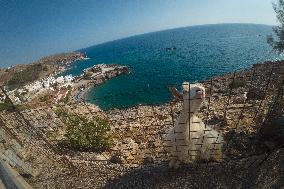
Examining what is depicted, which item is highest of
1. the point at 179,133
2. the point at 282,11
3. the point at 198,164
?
the point at 179,133

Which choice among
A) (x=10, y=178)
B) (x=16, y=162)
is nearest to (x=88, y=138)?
(x=16, y=162)

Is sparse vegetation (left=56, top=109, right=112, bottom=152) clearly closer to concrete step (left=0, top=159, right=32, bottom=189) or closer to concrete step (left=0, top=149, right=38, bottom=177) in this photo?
concrete step (left=0, top=149, right=38, bottom=177)

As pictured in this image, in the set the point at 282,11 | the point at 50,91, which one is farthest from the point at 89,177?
the point at 50,91

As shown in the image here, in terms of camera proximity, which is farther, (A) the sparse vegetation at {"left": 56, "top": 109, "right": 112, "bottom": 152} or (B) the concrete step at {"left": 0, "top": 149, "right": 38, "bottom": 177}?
(A) the sparse vegetation at {"left": 56, "top": 109, "right": 112, "bottom": 152}

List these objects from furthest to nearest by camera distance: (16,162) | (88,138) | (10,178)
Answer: (88,138) < (16,162) < (10,178)

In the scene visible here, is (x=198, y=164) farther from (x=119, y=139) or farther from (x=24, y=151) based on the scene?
(x=119, y=139)

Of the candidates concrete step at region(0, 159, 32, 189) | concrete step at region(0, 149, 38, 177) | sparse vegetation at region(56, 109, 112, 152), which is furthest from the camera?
sparse vegetation at region(56, 109, 112, 152)

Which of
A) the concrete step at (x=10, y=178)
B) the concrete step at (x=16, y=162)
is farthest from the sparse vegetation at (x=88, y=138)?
the concrete step at (x=10, y=178)

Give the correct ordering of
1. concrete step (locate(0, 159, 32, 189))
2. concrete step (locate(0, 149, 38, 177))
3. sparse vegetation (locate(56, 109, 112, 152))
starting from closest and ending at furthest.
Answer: concrete step (locate(0, 159, 32, 189))
concrete step (locate(0, 149, 38, 177))
sparse vegetation (locate(56, 109, 112, 152))

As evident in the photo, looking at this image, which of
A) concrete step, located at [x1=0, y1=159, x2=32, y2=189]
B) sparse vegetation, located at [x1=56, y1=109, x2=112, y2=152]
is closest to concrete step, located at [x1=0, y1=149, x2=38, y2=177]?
concrete step, located at [x1=0, y1=159, x2=32, y2=189]

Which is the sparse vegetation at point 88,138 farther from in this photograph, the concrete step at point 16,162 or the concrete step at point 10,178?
the concrete step at point 10,178

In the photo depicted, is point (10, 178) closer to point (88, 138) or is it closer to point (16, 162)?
point (16, 162)
